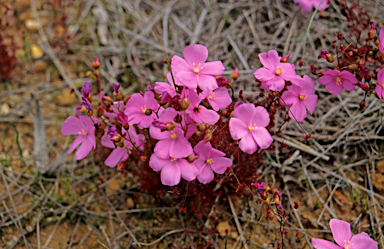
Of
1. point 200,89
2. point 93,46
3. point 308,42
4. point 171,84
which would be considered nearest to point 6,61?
point 93,46

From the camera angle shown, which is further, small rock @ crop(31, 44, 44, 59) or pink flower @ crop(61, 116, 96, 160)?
small rock @ crop(31, 44, 44, 59)

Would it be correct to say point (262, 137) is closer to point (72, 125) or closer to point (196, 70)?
point (196, 70)

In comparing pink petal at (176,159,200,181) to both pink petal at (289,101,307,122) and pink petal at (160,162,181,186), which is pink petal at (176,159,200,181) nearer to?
pink petal at (160,162,181,186)

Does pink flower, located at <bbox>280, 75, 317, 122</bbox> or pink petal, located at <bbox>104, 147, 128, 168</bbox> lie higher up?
pink flower, located at <bbox>280, 75, 317, 122</bbox>

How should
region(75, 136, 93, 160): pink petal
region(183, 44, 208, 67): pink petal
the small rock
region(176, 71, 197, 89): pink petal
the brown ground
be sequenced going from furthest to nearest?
the small rock < the brown ground < region(75, 136, 93, 160): pink petal < region(183, 44, 208, 67): pink petal < region(176, 71, 197, 89): pink petal

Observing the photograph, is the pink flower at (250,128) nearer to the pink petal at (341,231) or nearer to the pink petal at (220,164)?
the pink petal at (220,164)

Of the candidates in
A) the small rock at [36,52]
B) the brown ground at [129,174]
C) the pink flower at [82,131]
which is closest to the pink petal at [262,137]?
the brown ground at [129,174]

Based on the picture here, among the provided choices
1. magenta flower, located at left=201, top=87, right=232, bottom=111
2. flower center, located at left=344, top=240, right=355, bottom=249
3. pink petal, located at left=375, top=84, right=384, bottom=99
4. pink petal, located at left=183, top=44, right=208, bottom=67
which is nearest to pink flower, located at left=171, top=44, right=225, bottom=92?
pink petal, located at left=183, top=44, right=208, bottom=67

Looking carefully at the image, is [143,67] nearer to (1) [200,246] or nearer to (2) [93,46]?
(2) [93,46]

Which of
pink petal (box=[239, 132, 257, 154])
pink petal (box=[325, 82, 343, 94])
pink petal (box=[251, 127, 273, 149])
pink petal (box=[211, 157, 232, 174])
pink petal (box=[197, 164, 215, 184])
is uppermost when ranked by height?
pink petal (box=[325, 82, 343, 94])
